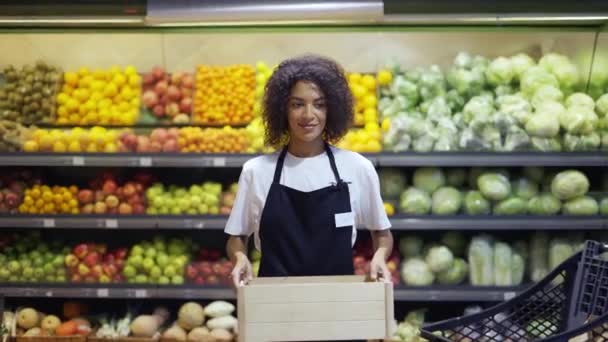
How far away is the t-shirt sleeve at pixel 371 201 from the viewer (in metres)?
2.46

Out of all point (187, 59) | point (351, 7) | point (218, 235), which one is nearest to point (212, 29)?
point (187, 59)

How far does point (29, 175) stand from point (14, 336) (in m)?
1.12

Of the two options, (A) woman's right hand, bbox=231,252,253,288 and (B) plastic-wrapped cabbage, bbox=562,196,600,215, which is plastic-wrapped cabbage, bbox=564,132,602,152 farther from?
(A) woman's right hand, bbox=231,252,253,288

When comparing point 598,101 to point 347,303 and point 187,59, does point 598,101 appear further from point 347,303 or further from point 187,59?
point 347,303

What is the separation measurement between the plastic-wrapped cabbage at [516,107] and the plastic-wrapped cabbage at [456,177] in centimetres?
49

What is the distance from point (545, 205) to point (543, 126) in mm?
521

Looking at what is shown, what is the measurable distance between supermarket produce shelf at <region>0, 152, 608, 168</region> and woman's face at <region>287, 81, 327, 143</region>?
2.19m

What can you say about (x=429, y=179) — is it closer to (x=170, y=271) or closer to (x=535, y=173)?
(x=535, y=173)

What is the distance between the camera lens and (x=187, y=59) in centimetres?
535

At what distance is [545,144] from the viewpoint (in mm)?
4535

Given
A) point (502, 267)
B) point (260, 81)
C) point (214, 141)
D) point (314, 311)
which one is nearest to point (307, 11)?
point (260, 81)

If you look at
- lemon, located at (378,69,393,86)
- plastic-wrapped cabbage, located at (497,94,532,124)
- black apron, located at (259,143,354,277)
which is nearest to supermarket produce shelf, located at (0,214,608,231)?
plastic-wrapped cabbage, located at (497,94,532,124)

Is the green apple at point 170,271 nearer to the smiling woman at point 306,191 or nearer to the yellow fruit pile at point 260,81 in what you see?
the yellow fruit pile at point 260,81

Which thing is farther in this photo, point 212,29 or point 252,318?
point 212,29
